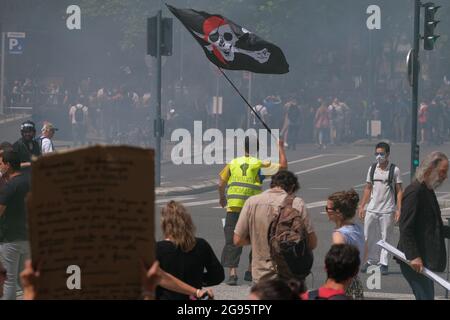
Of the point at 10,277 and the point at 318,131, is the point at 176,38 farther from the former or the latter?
the point at 10,277

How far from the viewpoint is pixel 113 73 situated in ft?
169

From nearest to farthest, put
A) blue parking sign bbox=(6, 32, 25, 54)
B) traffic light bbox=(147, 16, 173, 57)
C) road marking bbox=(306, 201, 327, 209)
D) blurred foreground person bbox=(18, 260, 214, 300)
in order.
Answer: blurred foreground person bbox=(18, 260, 214, 300) → road marking bbox=(306, 201, 327, 209) → traffic light bbox=(147, 16, 173, 57) → blue parking sign bbox=(6, 32, 25, 54)

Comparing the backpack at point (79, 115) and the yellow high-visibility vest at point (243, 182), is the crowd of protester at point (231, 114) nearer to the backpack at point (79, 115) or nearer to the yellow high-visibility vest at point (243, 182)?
the backpack at point (79, 115)

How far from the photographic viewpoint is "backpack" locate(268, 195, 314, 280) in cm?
842

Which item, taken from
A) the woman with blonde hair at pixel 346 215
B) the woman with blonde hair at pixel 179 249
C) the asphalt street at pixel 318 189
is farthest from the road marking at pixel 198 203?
the woman with blonde hair at pixel 179 249

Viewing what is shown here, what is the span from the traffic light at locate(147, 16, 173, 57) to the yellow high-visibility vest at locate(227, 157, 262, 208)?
12.0 metres

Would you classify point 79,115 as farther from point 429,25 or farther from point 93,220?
point 93,220

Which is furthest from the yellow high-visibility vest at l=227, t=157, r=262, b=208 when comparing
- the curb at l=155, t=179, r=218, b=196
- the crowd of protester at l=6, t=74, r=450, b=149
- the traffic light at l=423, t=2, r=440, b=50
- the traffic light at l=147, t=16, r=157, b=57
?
the crowd of protester at l=6, t=74, r=450, b=149

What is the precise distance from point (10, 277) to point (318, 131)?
31.8 m

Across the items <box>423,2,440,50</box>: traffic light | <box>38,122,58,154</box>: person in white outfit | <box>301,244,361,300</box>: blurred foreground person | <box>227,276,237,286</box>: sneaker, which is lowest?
<box>227,276,237,286</box>: sneaker

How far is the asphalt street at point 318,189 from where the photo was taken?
1237 cm

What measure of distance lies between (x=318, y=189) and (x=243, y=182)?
14.7 meters

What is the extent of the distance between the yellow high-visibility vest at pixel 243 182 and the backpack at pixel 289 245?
3.60 meters

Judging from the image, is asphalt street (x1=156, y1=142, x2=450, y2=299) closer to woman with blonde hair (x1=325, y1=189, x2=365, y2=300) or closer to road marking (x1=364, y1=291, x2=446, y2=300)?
road marking (x1=364, y1=291, x2=446, y2=300)
